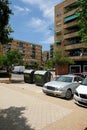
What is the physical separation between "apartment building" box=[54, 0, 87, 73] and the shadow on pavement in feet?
118

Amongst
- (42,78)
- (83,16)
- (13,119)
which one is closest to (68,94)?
(13,119)

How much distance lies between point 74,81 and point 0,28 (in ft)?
26.6

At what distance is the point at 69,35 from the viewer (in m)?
48.4

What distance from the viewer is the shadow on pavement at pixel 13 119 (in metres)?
7.05

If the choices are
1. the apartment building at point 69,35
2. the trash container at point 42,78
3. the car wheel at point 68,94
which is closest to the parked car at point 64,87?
the car wheel at point 68,94

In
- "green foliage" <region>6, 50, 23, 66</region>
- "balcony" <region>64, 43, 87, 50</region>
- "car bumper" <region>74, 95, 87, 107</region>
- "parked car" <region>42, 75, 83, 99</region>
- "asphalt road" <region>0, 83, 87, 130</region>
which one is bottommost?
"asphalt road" <region>0, 83, 87, 130</region>

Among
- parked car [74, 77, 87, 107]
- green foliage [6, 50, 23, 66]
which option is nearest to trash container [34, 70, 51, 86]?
green foliage [6, 50, 23, 66]

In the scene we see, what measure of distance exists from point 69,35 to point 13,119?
42134 millimetres

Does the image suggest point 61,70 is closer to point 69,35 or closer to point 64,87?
point 69,35

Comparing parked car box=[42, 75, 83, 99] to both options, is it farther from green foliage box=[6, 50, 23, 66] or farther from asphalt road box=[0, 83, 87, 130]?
green foliage box=[6, 50, 23, 66]

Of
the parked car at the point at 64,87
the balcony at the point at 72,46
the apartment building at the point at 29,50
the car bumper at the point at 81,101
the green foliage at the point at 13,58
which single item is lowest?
the car bumper at the point at 81,101

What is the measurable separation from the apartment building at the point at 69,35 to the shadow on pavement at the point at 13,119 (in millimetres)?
36044

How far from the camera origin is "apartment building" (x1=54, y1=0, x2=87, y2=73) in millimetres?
45125

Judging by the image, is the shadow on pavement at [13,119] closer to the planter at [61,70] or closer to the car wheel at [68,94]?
the car wheel at [68,94]
